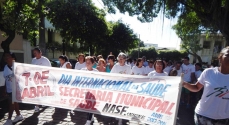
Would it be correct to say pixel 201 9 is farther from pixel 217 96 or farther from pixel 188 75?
pixel 217 96

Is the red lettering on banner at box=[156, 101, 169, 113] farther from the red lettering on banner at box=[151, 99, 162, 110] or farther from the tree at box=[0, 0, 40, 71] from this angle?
the tree at box=[0, 0, 40, 71]

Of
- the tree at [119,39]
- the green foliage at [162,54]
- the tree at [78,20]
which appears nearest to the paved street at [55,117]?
the tree at [78,20]

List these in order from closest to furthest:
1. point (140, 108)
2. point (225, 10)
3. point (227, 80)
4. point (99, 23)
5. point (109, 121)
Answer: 1. point (227, 80)
2. point (140, 108)
3. point (109, 121)
4. point (225, 10)
5. point (99, 23)

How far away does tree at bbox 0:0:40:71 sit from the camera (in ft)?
25.2

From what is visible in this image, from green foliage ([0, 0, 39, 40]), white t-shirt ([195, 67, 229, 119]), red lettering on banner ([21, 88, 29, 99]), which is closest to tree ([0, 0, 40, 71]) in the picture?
green foliage ([0, 0, 39, 40])

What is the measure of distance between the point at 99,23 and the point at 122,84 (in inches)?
498

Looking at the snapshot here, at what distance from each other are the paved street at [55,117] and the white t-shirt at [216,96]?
2455 mm

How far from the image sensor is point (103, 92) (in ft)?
11.4

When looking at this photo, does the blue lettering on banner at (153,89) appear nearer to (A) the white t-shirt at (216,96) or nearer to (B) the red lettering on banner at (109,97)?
(B) the red lettering on banner at (109,97)

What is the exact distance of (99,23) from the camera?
15.3 meters

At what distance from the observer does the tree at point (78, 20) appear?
12297mm

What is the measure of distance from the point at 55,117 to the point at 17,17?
5.64 m

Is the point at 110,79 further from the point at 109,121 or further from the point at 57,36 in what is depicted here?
the point at 57,36

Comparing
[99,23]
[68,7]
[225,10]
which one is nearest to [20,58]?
[68,7]
